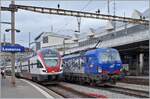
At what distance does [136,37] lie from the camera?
1722 inches

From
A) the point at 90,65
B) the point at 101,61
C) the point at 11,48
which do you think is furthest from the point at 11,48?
the point at 101,61

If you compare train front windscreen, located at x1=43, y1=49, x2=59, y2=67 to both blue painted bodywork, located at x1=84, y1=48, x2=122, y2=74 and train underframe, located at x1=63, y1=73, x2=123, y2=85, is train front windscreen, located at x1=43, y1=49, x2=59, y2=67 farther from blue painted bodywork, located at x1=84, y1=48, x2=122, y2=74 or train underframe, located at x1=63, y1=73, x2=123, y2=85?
blue painted bodywork, located at x1=84, y1=48, x2=122, y2=74

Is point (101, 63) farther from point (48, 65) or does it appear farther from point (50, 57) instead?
point (50, 57)

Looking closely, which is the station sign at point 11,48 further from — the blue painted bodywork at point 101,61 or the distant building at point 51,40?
the distant building at point 51,40

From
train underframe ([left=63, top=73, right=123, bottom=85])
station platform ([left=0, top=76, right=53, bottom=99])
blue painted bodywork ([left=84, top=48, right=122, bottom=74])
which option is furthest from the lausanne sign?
train underframe ([left=63, top=73, right=123, bottom=85])

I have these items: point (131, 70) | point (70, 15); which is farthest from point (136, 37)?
point (131, 70)

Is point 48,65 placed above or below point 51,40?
below

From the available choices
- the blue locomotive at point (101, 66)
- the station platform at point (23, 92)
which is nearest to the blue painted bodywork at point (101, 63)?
the blue locomotive at point (101, 66)

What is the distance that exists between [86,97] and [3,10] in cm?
1388

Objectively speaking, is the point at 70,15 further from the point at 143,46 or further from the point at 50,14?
the point at 143,46

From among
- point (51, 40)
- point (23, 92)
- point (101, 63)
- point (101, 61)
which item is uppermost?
point (51, 40)

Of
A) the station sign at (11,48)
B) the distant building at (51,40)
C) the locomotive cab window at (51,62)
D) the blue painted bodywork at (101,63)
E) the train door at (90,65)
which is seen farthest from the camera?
the distant building at (51,40)

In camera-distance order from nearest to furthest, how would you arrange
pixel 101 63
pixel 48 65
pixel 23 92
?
pixel 23 92
pixel 101 63
pixel 48 65

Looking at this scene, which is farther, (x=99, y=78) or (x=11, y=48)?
(x=11, y=48)
